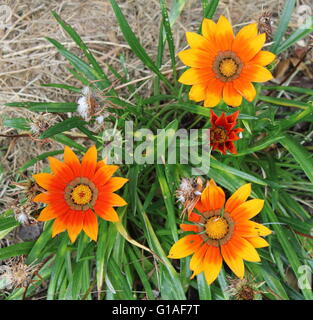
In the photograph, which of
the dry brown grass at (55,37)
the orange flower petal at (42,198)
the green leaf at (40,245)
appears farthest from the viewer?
the dry brown grass at (55,37)

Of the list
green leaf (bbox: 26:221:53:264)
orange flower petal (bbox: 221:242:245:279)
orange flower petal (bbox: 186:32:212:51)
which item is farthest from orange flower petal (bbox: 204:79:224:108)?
green leaf (bbox: 26:221:53:264)

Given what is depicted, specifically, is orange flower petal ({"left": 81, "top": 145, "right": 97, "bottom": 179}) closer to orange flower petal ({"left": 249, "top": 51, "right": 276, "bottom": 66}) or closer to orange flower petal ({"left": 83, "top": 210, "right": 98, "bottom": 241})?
orange flower petal ({"left": 83, "top": 210, "right": 98, "bottom": 241})

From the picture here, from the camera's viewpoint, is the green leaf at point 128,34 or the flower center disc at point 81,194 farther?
the green leaf at point 128,34

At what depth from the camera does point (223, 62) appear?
4.25 feet

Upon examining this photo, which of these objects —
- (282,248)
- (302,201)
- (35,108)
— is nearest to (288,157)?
(302,201)

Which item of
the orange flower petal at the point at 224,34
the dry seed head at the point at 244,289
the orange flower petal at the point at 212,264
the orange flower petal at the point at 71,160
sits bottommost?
the dry seed head at the point at 244,289

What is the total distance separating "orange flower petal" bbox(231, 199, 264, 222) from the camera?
4.21ft

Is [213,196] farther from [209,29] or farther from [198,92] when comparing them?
[209,29]

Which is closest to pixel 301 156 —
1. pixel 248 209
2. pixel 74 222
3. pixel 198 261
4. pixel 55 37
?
pixel 248 209

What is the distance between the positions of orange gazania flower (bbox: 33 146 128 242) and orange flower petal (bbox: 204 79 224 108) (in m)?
0.35

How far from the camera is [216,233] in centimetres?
128

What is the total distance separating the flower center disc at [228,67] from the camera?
1283 mm

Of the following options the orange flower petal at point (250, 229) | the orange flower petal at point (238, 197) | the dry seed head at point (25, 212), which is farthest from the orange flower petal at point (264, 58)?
the dry seed head at point (25, 212)

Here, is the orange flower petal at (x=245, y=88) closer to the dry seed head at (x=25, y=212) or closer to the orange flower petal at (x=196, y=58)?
the orange flower petal at (x=196, y=58)
